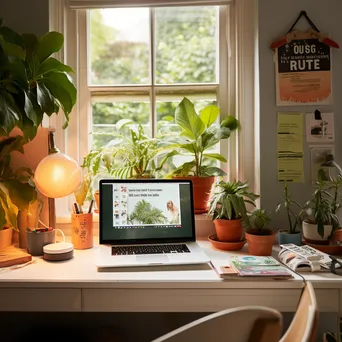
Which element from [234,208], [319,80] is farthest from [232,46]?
[234,208]

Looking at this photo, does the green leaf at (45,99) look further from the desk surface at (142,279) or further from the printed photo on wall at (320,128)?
the printed photo on wall at (320,128)

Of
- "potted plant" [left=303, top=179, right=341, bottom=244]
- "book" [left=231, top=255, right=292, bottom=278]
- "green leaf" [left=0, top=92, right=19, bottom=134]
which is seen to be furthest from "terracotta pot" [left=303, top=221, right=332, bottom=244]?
"green leaf" [left=0, top=92, right=19, bottom=134]

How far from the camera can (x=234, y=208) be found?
4.97ft

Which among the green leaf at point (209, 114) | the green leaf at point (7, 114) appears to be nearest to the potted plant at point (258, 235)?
the green leaf at point (209, 114)

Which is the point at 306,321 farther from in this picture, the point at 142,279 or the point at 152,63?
the point at 152,63

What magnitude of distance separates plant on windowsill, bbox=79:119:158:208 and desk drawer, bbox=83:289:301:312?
678 mm

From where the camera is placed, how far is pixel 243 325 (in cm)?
90

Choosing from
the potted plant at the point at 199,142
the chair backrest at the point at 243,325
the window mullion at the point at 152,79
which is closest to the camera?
the chair backrest at the point at 243,325

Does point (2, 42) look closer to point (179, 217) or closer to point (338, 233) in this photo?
point (179, 217)

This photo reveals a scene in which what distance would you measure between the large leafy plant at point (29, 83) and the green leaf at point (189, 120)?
56cm

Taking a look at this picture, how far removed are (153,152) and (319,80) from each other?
91 cm

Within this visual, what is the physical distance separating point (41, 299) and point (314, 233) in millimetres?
1162

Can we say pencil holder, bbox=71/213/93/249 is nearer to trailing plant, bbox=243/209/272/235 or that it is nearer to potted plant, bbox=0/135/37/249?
potted plant, bbox=0/135/37/249

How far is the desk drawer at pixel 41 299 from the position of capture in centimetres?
124
